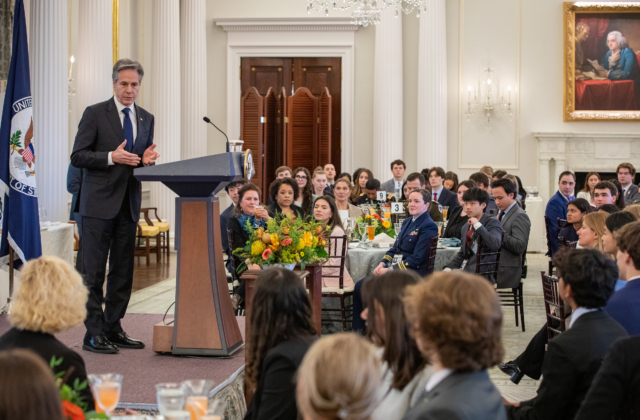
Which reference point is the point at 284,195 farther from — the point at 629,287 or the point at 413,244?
the point at 629,287

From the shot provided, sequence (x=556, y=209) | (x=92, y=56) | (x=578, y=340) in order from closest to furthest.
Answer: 1. (x=578, y=340)
2. (x=556, y=209)
3. (x=92, y=56)

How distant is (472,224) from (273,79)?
7.16 m

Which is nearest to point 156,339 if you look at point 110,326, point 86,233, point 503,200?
point 110,326

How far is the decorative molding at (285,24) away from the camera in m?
11.9

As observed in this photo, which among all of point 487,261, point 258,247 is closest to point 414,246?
point 487,261

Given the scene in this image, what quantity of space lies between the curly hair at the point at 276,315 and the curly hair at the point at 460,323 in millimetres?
588

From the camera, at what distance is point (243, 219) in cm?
546

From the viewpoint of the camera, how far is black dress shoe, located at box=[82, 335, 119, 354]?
399 cm

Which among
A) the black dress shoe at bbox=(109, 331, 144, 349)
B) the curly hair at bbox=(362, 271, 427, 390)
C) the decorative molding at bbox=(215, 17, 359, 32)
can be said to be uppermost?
the decorative molding at bbox=(215, 17, 359, 32)

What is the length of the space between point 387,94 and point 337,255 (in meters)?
6.52

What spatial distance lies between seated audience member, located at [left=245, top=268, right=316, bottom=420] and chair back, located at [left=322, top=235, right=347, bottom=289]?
320 cm

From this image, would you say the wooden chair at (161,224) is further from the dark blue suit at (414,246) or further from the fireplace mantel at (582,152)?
the fireplace mantel at (582,152)

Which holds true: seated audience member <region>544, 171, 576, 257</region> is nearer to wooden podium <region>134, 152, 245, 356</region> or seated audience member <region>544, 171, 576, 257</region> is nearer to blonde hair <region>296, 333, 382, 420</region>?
wooden podium <region>134, 152, 245, 356</region>

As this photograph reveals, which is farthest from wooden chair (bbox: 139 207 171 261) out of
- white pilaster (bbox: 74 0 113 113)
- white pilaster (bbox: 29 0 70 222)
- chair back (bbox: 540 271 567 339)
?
chair back (bbox: 540 271 567 339)
